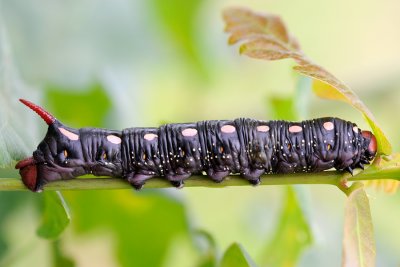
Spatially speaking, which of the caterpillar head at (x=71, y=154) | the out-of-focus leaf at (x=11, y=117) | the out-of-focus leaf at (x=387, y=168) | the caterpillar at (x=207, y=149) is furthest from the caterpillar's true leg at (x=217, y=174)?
the out-of-focus leaf at (x=11, y=117)

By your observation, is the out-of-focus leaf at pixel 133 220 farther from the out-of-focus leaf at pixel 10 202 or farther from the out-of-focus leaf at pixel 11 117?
the out-of-focus leaf at pixel 11 117

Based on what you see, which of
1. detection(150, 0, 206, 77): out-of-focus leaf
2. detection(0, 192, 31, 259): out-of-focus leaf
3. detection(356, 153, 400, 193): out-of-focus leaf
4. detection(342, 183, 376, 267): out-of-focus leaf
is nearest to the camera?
detection(342, 183, 376, 267): out-of-focus leaf

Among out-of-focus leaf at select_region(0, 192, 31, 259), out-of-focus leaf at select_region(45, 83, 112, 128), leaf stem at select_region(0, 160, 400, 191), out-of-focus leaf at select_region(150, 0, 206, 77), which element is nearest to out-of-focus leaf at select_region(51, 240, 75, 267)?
out-of-focus leaf at select_region(0, 192, 31, 259)

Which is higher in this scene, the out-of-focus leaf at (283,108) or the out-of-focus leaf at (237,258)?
the out-of-focus leaf at (283,108)

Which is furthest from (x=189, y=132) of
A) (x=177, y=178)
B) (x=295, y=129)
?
(x=295, y=129)

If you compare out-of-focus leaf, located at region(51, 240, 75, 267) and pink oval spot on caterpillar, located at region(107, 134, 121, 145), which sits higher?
pink oval spot on caterpillar, located at region(107, 134, 121, 145)

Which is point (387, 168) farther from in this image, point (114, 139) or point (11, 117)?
point (11, 117)

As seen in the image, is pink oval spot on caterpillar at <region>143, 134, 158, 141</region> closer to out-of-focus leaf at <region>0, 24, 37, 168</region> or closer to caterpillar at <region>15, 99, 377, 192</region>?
caterpillar at <region>15, 99, 377, 192</region>
